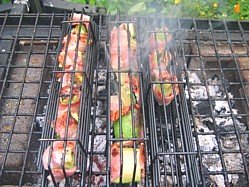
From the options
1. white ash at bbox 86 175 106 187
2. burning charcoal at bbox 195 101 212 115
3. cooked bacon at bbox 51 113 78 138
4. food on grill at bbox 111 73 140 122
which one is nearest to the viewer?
cooked bacon at bbox 51 113 78 138

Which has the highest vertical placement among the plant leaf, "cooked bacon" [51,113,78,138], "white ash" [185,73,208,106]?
the plant leaf

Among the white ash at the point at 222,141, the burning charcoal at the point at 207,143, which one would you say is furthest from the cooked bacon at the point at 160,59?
the burning charcoal at the point at 207,143

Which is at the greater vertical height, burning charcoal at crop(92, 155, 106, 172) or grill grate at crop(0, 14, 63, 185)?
grill grate at crop(0, 14, 63, 185)

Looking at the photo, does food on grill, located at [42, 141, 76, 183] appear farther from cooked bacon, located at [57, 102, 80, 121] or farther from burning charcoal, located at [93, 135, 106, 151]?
burning charcoal, located at [93, 135, 106, 151]

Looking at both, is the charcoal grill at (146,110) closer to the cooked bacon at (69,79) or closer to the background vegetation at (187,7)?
the cooked bacon at (69,79)

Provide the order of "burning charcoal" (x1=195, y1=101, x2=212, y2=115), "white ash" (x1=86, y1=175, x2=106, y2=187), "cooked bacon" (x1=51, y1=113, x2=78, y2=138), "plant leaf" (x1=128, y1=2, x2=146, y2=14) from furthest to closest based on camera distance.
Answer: "plant leaf" (x1=128, y1=2, x2=146, y2=14) → "burning charcoal" (x1=195, y1=101, x2=212, y2=115) → "white ash" (x1=86, y1=175, x2=106, y2=187) → "cooked bacon" (x1=51, y1=113, x2=78, y2=138)

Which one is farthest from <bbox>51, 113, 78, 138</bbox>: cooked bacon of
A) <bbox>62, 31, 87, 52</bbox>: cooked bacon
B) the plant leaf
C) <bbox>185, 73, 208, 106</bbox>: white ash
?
the plant leaf

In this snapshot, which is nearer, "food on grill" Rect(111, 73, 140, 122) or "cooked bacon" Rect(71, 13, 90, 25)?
"food on grill" Rect(111, 73, 140, 122)

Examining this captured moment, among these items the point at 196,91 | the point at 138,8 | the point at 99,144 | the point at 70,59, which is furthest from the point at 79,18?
the point at 196,91
